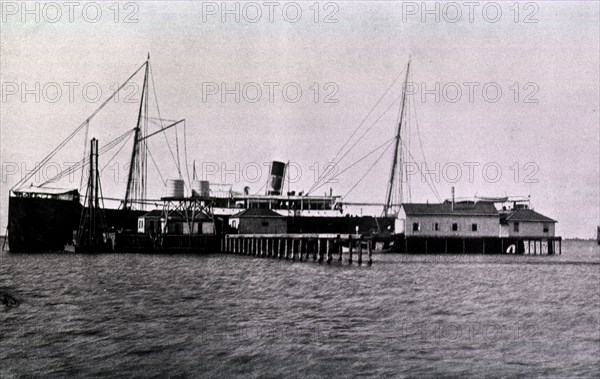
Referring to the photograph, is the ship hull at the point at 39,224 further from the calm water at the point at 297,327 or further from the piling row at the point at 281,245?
the calm water at the point at 297,327

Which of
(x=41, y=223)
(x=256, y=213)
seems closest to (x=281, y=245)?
(x=256, y=213)

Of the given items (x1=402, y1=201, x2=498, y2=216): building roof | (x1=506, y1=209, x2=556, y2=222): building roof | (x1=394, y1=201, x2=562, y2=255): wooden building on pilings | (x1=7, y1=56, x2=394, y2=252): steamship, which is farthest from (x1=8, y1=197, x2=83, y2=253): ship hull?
(x1=506, y1=209, x2=556, y2=222): building roof

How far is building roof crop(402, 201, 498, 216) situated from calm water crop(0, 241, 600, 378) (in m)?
35.2

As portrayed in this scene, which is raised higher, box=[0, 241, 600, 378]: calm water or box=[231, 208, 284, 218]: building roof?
box=[231, 208, 284, 218]: building roof

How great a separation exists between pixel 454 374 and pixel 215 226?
185 ft

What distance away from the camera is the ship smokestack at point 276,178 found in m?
91.9

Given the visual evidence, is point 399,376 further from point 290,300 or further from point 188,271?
point 188,271

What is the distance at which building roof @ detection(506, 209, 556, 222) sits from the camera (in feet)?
243

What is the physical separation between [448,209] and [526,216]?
350 inches

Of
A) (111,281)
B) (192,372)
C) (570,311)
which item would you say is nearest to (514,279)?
(570,311)

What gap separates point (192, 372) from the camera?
603 inches

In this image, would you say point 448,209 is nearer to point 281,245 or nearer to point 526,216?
point 526,216

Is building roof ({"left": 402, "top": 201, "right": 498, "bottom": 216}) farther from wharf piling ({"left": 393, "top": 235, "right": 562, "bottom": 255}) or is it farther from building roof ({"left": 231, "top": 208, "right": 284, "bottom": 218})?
building roof ({"left": 231, "top": 208, "right": 284, "bottom": 218})

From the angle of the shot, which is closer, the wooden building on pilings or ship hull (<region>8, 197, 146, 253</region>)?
ship hull (<region>8, 197, 146, 253</region>)
